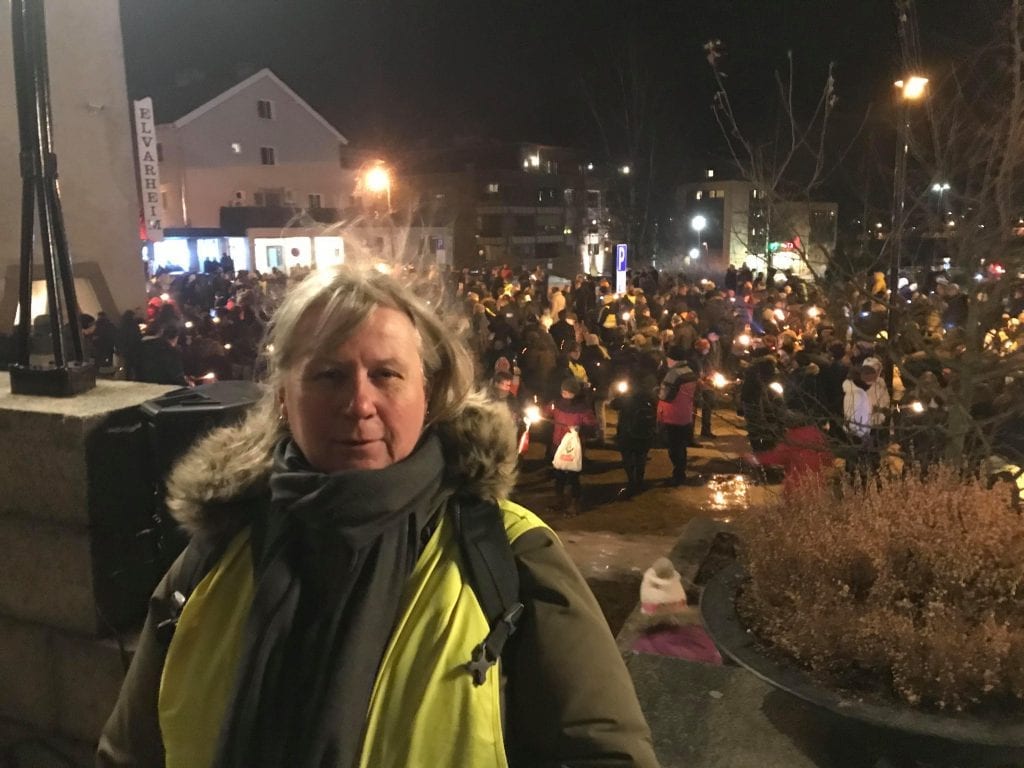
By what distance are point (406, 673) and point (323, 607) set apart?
0.26 metres

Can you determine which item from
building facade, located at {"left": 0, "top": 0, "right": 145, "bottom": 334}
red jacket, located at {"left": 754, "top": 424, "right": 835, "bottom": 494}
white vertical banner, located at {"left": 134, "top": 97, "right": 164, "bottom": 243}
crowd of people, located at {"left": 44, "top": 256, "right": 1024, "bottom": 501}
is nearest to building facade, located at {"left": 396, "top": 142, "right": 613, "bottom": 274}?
white vertical banner, located at {"left": 134, "top": 97, "right": 164, "bottom": 243}

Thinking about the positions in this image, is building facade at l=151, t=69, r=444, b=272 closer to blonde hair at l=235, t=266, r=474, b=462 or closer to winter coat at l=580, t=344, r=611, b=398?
winter coat at l=580, t=344, r=611, b=398

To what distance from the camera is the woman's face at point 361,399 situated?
1787 millimetres

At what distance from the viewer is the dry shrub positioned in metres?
3.04

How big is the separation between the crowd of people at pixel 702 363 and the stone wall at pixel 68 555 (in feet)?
2.03

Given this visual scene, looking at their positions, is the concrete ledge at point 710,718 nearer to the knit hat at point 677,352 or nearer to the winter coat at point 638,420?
the winter coat at point 638,420

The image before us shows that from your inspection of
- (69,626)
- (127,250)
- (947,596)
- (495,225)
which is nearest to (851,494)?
(947,596)

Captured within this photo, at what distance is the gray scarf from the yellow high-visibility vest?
4cm

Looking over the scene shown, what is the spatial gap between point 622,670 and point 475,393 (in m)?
0.79

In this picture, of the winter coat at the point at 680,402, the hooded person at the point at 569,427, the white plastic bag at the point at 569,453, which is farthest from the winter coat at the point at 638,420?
the white plastic bag at the point at 569,453

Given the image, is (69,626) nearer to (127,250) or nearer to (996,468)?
(996,468)

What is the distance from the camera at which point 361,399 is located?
1779 millimetres

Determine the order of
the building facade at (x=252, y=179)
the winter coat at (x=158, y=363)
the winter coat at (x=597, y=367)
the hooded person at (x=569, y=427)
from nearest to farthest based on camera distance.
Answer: the hooded person at (x=569, y=427)
the winter coat at (x=158, y=363)
the winter coat at (x=597, y=367)
the building facade at (x=252, y=179)

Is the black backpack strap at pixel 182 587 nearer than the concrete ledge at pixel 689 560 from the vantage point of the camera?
A: Yes
